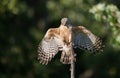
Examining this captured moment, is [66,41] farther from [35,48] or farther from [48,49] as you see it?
[35,48]

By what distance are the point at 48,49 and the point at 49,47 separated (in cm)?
2

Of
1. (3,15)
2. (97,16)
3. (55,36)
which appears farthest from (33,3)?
(55,36)

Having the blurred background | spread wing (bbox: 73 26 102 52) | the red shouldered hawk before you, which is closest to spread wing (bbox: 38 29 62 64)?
the red shouldered hawk

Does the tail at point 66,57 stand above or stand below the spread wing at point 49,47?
below

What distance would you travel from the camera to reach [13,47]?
12953 mm

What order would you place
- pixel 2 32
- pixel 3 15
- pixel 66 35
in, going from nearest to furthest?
pixel 66 35 < pixel 3 15 < pixel 2 32

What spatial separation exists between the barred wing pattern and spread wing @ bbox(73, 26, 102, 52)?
11 cm

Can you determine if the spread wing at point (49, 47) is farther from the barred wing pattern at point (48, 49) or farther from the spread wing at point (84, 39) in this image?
the spread wing at point (84, 39)

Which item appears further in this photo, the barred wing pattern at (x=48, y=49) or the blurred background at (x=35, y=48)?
the blurred background at (x=35, y=48)

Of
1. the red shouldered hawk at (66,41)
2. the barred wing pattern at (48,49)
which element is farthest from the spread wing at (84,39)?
the barred wing pattern at (48,49)

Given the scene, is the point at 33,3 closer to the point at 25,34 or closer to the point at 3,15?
the point at 25,34

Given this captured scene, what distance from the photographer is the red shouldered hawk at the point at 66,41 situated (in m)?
3.91

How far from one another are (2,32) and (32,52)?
75cm

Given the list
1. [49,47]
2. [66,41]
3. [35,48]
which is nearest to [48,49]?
[49,47]
